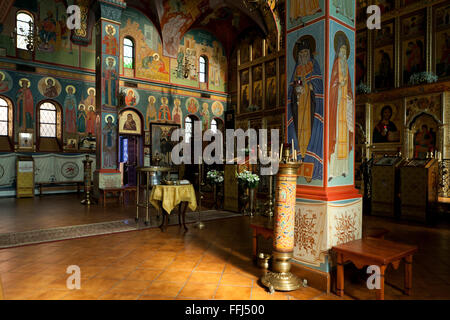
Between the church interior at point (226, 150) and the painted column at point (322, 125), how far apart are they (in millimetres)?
20

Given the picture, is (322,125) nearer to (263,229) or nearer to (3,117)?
(263,229)

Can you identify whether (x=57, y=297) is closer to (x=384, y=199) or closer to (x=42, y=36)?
(x=384, y=199)

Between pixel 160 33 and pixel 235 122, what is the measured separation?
6.17 m

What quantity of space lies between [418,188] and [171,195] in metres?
5.95

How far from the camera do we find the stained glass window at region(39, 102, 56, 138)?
12477 millimetres

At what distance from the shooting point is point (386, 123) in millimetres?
11281

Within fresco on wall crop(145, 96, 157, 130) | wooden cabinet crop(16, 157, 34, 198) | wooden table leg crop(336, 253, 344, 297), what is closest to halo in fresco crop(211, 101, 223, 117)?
fresco on wall crop(145, 96, 157, 130)

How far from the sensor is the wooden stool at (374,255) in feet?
9.62

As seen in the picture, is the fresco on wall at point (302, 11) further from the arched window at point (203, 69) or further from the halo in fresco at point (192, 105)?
the arched window at point (203, 69)

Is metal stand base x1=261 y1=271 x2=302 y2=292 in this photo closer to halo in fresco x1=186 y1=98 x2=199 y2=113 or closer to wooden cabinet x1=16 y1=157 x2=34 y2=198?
wooden cabinet x1=16 y1=157 x2=34 y2=198

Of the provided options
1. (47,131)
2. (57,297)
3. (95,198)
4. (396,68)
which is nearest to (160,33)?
(47,131)

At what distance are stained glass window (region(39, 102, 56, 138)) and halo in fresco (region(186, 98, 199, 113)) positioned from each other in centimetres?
650

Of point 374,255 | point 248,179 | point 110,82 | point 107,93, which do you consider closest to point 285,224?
point 374,255

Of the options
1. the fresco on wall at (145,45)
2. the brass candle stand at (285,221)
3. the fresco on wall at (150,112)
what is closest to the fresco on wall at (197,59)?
the fresco on wall at (145,45)
